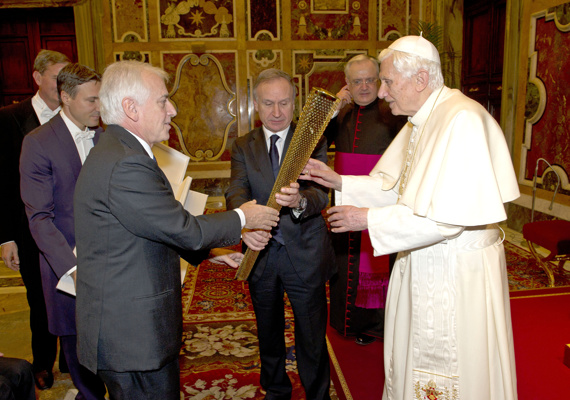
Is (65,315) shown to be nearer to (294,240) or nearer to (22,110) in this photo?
(294,240)

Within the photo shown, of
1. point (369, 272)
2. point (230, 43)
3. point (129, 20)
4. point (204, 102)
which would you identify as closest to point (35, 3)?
point (129, 20)

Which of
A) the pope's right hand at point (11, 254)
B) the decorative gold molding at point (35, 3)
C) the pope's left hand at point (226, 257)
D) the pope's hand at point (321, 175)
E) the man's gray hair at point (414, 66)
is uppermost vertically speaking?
the decorative gold molding at point (35, 3)

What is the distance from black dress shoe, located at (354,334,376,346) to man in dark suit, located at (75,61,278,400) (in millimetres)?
1983

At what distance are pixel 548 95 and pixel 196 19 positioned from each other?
5.97 metres

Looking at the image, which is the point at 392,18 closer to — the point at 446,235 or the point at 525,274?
the point at 525,274

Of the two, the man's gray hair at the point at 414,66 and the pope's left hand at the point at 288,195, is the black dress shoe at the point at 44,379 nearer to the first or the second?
the pope's left hand at the point at 288,195

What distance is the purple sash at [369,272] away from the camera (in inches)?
135

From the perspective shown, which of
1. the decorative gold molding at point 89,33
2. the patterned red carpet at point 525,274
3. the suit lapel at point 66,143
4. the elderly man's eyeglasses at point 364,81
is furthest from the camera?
the decorative gold molding at point 89,33

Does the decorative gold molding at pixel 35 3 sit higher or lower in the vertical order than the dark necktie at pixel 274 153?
higher

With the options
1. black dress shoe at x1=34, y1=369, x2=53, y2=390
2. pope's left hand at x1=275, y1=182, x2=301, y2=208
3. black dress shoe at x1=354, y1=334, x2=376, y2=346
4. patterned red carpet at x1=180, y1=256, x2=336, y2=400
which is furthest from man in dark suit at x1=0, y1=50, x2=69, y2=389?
black dress shoe at x1=354, y1=334, x2=376, y2=346

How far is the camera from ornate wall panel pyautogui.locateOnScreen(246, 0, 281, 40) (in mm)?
8406

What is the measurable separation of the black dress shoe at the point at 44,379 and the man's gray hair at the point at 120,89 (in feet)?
7.42

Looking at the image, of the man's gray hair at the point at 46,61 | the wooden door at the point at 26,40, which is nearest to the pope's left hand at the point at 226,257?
the man's gray hair at the point at 46,61

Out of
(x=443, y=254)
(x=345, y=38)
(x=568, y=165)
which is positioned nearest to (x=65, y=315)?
(x=443, y=254)
